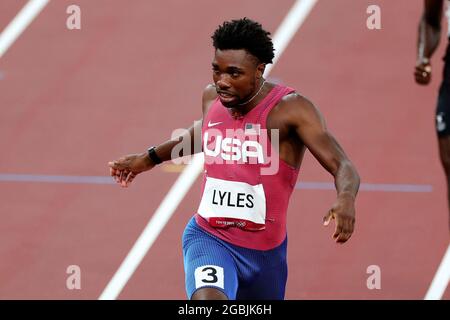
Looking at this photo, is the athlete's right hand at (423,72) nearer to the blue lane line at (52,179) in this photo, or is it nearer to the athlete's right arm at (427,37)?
the athlete's right arm at (427,37)

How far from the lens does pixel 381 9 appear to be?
14.4 m

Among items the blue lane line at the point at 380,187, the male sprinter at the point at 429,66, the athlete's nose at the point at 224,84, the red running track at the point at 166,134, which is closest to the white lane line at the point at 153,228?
the red running track at the point at 166,134

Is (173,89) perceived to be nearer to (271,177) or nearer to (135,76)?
(135,76)

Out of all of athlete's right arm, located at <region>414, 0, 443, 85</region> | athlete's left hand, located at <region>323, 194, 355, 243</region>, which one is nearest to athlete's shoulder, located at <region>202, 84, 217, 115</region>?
athlete's left hand, located at <region>323, 194, 355, 243</region>

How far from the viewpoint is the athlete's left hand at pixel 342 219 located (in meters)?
5.79

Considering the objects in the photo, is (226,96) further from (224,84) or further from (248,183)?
(248,183)

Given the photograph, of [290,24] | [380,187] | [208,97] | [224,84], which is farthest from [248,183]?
[290,24]

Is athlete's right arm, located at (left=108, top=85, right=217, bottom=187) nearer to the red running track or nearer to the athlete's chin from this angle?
the athlete's chin

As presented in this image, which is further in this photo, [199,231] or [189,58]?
[189,58]

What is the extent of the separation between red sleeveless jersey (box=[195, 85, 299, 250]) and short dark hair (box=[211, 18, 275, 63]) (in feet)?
0.96

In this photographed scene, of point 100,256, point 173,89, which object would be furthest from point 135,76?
point 100,256

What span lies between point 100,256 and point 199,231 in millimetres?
3423

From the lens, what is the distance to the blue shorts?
6633 mm

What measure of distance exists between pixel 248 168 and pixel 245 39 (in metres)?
0.82
